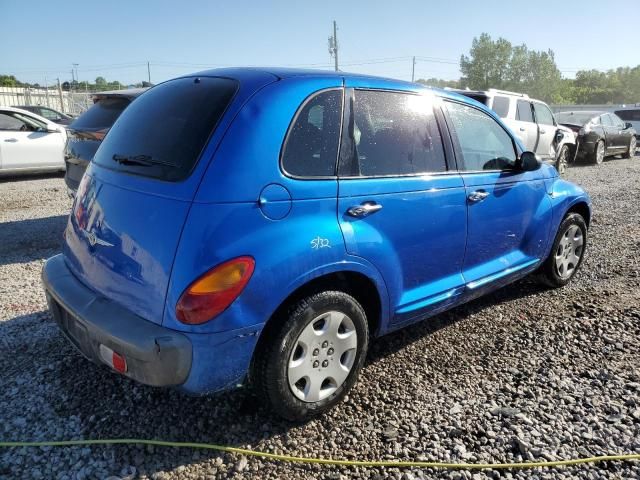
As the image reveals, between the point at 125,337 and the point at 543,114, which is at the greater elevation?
the point at 543,114

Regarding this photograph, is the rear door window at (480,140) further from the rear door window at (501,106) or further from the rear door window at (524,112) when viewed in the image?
the rear door window at (524,112)

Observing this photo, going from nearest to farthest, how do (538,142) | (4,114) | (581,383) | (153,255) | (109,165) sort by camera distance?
1. (153,255)
2. (109,165)
3. (581,383)
4. (4,114)
5. (538,142)

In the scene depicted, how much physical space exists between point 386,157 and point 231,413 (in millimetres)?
1674

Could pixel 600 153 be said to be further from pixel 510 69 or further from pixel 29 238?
pixel 510 69

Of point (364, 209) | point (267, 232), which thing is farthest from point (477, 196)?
point (267, 232)

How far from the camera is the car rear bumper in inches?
81.4

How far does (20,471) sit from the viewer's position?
2201mm

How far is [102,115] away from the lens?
614cm

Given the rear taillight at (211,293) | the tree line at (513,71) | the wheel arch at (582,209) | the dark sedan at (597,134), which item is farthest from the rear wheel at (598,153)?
the tree line at (513,71)

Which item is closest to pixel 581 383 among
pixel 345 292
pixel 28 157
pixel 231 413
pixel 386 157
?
pixel 345 292

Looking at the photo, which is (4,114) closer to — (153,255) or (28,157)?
(28,157)

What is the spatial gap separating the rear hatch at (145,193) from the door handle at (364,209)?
30.7 inches

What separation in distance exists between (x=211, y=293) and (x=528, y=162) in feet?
8.95

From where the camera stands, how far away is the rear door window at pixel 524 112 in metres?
10.5
